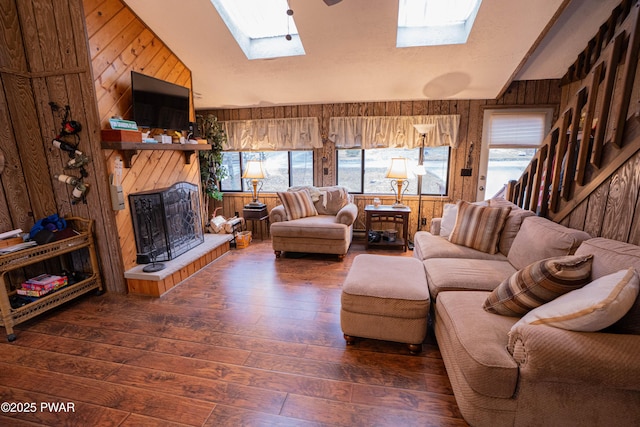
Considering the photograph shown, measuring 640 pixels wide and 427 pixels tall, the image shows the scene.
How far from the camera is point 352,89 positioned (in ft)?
13.3

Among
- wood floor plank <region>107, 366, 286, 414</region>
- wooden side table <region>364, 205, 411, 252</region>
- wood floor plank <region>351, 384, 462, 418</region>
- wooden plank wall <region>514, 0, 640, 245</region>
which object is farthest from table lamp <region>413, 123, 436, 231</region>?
wood floor plank <region>107, 366, 286, 414</region>

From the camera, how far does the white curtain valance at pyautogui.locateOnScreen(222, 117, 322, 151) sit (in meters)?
4.61

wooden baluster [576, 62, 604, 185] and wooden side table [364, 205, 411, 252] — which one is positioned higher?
wooden baluster [576, 62, 604, 185]

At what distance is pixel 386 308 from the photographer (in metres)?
1.94

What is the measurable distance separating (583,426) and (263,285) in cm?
252

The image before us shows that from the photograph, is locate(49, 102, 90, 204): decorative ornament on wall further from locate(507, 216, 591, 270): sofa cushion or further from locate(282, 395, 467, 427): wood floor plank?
locate(507, 216, 591, 270): sofa cushion

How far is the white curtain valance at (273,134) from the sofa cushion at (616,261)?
3605 mm

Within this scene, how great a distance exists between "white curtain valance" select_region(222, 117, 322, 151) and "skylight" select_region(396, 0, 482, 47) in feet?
5.91

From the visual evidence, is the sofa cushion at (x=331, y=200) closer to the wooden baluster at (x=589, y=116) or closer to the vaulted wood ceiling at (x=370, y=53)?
the vaulted wood ceiling at (x=370, y=53)

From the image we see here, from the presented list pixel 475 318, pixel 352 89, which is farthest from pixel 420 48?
pixel 475 318

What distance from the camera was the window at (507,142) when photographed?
13.3 feet

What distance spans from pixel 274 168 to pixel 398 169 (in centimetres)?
215

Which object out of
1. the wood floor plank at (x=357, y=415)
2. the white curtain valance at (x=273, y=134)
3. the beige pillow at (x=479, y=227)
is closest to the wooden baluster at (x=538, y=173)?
the beige pillow at (x=479, y=227)

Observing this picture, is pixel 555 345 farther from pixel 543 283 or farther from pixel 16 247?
pixel 16 247
